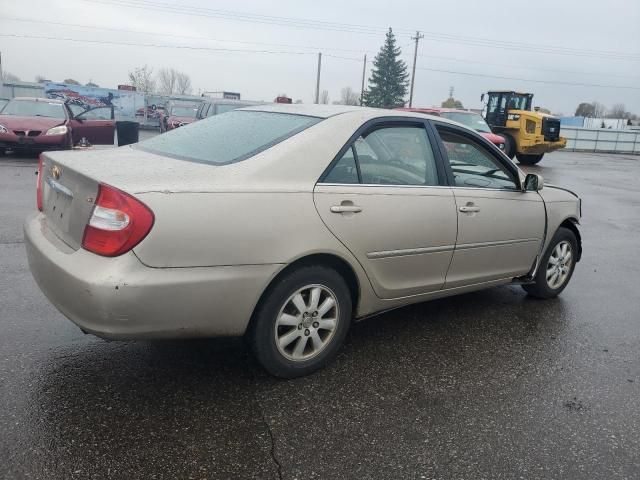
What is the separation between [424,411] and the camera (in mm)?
2904

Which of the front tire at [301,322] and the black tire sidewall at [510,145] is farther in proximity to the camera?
the black tire sidewall at [510,145]

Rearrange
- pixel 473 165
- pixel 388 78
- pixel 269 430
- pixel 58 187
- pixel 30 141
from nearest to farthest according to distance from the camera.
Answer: pixel 269 430 < pixel 58 187 < pixel 473 165 < pixel 30 141 < pixel 388 78

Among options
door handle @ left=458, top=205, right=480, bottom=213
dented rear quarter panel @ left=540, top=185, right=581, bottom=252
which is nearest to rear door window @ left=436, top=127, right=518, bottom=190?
door handle @ left=458, top=205, right=480, bottom=213

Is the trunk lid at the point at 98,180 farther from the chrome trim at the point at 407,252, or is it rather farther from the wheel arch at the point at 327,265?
the chrome trim at the point at 407,252

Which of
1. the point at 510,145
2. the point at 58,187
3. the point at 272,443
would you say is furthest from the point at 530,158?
the point at 272,443

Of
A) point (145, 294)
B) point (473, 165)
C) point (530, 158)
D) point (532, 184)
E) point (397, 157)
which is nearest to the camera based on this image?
point (145, 294)

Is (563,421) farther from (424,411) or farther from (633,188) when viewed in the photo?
(633,188)

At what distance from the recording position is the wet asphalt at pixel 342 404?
241 cm

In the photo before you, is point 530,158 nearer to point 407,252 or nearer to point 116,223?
point 407,252

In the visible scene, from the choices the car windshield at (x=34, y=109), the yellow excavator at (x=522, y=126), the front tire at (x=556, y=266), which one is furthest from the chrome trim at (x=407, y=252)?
the yellow excavator at (x=522, y=126)

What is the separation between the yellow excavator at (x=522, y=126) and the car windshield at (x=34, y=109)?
1609 centimetres

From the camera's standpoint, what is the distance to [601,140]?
122 ft

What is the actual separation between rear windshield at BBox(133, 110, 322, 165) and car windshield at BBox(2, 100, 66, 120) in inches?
441

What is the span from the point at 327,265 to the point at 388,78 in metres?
60.0
